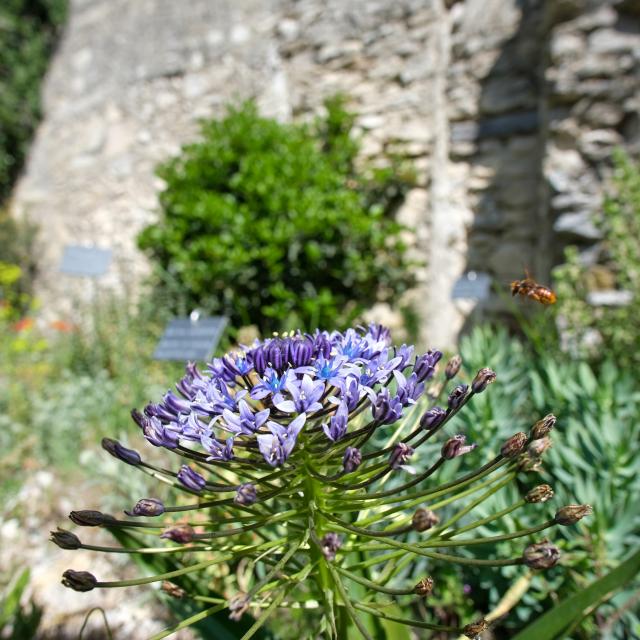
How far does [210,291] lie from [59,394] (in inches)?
51.2

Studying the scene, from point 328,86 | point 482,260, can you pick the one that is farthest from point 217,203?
point 482,260

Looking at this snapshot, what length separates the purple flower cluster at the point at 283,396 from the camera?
815mm

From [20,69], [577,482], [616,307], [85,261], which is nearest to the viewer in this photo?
[577,482]

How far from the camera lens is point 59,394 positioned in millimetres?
3932

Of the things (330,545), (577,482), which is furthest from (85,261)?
(330,545)

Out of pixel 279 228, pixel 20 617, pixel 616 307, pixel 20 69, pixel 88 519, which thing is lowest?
pixel 20 617

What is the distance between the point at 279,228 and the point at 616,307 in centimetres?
228

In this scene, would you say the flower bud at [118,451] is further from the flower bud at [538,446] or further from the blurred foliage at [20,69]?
the blurred foliage at [20,69]

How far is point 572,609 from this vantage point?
0.74 meters

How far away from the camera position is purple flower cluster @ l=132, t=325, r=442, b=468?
0.82 metres

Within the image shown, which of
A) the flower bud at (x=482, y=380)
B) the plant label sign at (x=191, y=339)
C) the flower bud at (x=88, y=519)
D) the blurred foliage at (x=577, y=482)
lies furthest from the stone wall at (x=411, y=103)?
the flower bud at (x=88, y=519)

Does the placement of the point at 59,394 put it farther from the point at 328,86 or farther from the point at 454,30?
the point at 454,30

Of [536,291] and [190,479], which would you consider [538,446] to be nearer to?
[190,479]

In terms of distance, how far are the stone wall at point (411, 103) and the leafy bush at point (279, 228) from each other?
287 millimetres
